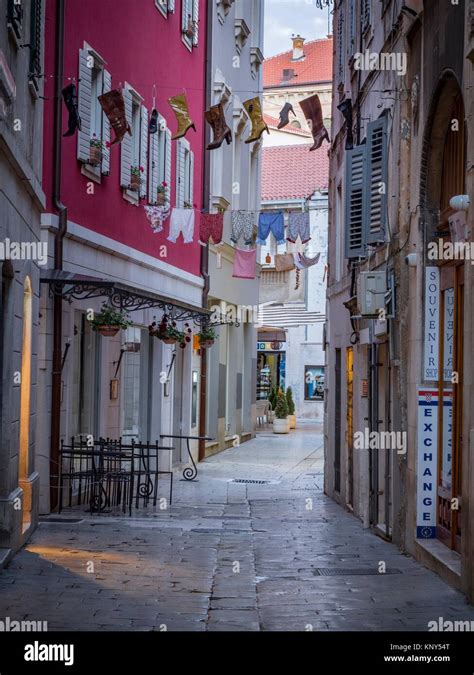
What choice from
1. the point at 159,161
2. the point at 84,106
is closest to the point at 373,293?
the point at 84,106

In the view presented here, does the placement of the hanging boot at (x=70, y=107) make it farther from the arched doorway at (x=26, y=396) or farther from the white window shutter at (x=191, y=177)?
the white window shutter at (x=191, y=177)

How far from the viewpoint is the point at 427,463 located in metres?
12.4

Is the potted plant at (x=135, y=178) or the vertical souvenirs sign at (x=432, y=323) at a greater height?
the potted plant at (x=135, y=178)

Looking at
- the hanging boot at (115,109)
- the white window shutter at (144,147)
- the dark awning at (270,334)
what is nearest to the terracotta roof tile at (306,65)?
the dark awning at (270,334)

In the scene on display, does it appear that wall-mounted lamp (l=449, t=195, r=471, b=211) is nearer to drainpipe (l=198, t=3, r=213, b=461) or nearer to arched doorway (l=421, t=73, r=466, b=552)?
arched doorway (l=421, t=73, r=466, b=552)

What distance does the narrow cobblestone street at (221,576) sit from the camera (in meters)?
9.17

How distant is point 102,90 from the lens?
18859 mm

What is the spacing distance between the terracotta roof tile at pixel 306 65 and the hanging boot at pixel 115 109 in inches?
2111

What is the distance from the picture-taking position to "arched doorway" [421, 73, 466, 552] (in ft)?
37.5

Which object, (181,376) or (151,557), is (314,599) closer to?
(151,557)

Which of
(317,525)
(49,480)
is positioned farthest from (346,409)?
(49,480)

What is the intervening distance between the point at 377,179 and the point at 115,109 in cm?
417

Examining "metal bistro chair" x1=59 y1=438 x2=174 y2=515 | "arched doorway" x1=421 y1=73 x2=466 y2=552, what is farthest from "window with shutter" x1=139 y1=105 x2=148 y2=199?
"arched doorway" x1=421 y1=73 x2=466 y2=552

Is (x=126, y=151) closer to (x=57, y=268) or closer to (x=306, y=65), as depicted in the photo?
(x=57, y=268)
